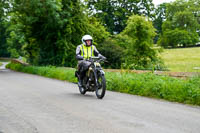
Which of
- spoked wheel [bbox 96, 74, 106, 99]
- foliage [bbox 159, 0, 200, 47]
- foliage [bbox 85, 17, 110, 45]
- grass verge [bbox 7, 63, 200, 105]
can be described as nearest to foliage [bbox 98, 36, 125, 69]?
foliage [bbox 85, 17, 110, 45]

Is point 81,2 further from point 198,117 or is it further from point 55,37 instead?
point 198,117

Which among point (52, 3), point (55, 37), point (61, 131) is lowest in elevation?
point (61, 131)

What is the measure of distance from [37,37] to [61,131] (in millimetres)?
23472

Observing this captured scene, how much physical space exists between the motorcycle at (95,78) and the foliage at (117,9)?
44.3 meters

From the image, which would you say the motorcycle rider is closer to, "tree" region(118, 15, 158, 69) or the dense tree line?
the dense tree line

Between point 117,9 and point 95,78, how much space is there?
4644 cm

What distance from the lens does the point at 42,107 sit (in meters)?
8.32

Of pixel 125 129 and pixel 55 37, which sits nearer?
pixel 125 129

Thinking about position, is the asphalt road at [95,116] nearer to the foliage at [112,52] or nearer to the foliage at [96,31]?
the foliage at [96,31]

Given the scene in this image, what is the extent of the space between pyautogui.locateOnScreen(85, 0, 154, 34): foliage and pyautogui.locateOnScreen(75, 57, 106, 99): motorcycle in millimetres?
44271

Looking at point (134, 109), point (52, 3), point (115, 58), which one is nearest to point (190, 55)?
point (115, 58)

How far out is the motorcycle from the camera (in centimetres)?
988

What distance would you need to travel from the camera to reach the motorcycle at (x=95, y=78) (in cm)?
988

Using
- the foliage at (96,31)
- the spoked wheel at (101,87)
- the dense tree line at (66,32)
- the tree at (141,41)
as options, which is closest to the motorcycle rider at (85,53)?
the spoked wheel at (101,87)
